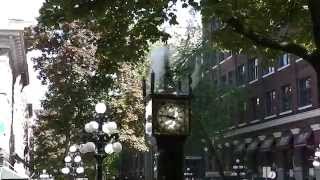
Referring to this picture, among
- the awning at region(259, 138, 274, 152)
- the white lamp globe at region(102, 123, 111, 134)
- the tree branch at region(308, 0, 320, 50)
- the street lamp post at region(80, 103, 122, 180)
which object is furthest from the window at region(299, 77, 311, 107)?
the tree branch at region(308, 0, 320, 50)

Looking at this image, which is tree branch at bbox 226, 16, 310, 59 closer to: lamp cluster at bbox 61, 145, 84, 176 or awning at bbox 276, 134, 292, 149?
lamp cluster at bbox 61, 145, 84, 176

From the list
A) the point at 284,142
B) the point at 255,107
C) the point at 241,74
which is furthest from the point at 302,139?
the point at 241,74

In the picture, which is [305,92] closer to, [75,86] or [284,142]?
[284,142]

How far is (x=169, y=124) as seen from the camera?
9000 millimetres

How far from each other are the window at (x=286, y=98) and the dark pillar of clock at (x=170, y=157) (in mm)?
44432

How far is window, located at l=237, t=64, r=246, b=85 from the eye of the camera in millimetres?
63000

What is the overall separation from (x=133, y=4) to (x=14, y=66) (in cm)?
4410

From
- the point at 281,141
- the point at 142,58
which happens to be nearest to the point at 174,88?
the point at 142,58

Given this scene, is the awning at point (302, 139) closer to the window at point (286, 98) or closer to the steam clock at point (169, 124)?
the window at point (286, 98)

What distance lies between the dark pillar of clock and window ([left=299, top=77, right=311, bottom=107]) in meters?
41.1

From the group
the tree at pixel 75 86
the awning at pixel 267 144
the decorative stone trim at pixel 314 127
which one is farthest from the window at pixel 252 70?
the tree at pixel 75 86

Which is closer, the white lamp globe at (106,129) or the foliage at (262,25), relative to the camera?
the foliage at (262,25)

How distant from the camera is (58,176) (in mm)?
52656

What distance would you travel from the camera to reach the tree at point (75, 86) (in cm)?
3506
